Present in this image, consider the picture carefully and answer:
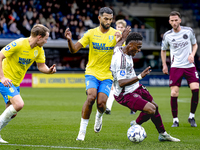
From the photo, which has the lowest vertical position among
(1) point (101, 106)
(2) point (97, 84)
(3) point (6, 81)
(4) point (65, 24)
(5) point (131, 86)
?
(4) point (65, 24)

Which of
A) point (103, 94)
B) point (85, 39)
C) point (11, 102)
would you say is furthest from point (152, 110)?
point (11, 102)

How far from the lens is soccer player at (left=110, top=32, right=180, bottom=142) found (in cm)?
551

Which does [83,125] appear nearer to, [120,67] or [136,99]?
[136,99]

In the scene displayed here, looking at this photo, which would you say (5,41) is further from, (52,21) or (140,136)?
(140,136)

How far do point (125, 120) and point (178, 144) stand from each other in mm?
3160

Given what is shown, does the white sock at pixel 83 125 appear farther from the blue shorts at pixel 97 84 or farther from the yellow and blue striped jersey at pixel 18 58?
the yellow and blue striped jersey at pixel 18 58

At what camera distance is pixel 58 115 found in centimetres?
966

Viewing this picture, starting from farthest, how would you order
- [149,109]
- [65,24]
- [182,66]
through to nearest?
[65,24] < [182,66] < [149,109]

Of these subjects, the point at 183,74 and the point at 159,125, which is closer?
the point at 159,125

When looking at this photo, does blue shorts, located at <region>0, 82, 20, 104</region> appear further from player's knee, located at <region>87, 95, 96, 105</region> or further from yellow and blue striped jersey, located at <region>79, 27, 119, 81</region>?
yellow and blue striped jersey, located at <region>79, 27, 119, 81</region>

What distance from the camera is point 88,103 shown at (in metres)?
6.01

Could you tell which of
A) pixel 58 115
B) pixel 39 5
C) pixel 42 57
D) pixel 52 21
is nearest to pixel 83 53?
pixel 52 21

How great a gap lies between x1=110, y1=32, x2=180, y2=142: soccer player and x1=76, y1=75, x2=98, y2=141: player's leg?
480mm

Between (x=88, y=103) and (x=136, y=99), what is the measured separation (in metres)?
0.91
